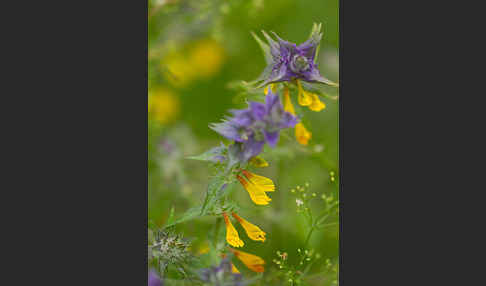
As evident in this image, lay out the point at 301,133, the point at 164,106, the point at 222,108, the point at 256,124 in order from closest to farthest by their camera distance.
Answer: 1. the point at 256,124
2. the point at 301,133
3. the point at 222,108
4. the point at 164,106

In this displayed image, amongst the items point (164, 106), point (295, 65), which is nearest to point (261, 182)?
point (295, 65)

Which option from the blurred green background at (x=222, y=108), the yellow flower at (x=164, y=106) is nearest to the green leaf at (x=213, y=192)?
the blurred green background at (x=222, y=108)

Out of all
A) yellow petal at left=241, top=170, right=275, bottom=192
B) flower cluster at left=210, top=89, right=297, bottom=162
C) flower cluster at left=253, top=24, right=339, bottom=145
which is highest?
flower cluster at left=253, top=24, right=339, bottom=145

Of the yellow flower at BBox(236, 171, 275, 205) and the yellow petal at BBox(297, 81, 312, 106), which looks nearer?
the yellow flower at BBox(236, 171, 275, 205)

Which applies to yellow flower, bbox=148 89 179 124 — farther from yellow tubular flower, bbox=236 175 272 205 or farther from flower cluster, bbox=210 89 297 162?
flower cluster, bbox=210 89 297 162

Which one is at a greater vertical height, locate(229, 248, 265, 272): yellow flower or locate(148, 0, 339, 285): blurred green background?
locate(148, 0, 339, 285): blurred green background

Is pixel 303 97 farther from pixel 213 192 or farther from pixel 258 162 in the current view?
pixel 213 192

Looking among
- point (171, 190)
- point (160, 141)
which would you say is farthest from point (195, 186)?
point (160, 141)

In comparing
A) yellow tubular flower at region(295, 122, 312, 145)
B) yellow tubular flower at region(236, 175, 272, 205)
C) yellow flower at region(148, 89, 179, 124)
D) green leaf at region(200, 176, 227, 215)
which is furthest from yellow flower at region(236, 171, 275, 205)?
yellow flower at region(148, 89, 179, 124)
